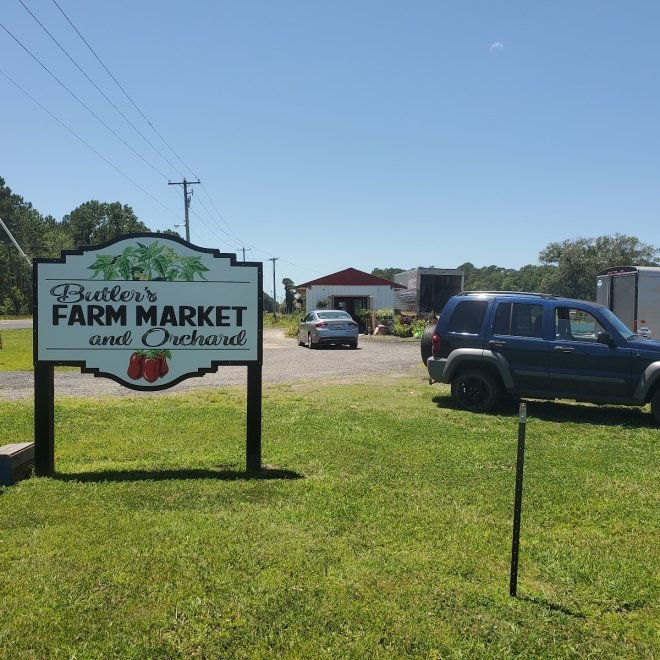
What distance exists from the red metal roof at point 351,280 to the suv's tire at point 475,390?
2691cm

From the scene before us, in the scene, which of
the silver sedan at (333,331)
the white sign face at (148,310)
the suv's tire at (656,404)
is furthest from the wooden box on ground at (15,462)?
the silver sedan at (333,331)

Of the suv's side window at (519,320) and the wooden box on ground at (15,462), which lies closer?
the wooden box on ground at (15,462)

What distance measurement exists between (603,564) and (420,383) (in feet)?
27.4

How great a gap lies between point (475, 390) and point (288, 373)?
19.6ft

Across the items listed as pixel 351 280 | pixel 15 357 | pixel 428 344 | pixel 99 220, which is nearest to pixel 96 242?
pixel 99 220

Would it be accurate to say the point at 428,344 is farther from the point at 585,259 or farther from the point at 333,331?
the point at 585,259

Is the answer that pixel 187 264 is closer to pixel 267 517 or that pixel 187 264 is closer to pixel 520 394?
pixel 267 517

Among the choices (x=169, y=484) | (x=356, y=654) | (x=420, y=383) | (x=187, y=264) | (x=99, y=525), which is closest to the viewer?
(x=356, y=654)

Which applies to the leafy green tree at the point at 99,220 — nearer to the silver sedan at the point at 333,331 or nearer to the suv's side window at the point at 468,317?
the silver sedan at the point at 333,331

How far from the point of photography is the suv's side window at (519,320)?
8977 millimetres

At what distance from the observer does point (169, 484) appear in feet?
17.0

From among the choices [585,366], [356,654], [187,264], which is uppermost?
[187,264]

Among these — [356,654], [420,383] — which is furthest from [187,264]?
[420,383]

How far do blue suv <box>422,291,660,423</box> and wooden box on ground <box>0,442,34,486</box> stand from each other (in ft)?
19.5
